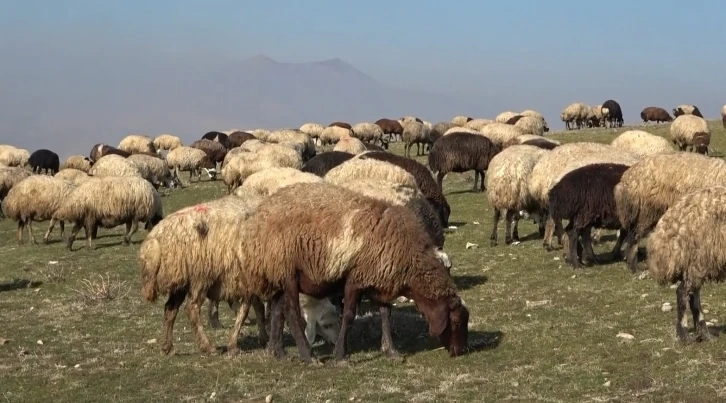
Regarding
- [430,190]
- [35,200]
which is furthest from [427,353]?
[35,200]

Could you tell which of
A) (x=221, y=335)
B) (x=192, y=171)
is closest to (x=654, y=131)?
(x=192, y=171)

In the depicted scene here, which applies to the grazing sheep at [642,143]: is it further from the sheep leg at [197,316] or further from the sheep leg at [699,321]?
the sheep leg at [197,316]

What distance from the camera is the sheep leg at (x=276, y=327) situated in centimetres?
1118

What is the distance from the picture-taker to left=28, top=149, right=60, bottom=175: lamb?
4925cm

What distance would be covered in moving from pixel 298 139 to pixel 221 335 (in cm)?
3684

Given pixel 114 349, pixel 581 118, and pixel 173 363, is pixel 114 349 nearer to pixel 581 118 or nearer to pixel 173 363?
pixel 173 363

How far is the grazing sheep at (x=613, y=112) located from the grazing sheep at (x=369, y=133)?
1863 centimetres

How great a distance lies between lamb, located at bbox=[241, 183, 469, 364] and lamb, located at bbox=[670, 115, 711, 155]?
3067 centimetres

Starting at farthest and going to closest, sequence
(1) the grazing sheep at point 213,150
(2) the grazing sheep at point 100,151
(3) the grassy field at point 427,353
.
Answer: (2) the grazing sheep at point 100,151
(1) the grazing sheep at point 213,150
(3) the grassy field at point 427,353

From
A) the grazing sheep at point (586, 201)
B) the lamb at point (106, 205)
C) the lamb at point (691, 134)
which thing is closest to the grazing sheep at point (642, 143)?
the lamb at point (691, 134)

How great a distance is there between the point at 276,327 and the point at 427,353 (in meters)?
2.00

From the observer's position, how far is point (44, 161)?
4938 centimetres

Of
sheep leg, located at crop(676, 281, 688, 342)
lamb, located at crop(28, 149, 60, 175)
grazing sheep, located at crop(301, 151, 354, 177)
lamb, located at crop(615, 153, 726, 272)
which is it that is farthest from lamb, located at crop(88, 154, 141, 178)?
sheep leg, located at crop(676, 281, 688, 342)

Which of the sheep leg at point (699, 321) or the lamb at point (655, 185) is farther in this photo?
the lamb at point (655, 185)
